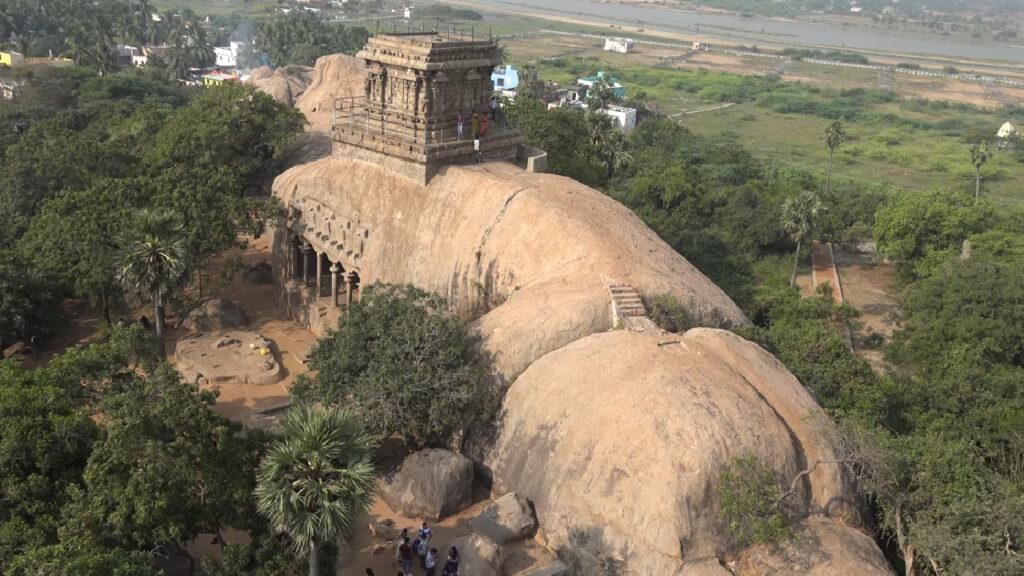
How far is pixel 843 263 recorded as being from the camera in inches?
2264

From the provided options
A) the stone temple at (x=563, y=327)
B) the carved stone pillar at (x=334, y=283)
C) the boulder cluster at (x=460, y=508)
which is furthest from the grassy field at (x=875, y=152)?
the boulder cluster at (x=460, y=508)

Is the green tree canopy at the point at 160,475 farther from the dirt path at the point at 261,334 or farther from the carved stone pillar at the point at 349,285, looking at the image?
the carved stone pillar at the point at 349,285

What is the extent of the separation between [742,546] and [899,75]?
17089cm

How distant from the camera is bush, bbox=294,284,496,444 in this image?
23.8 m

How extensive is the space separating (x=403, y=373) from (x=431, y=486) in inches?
130

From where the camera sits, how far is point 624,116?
314 ft

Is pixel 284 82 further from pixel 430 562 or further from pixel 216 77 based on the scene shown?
pixel 430 562

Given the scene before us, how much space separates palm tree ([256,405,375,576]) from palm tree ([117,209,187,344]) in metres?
13.4

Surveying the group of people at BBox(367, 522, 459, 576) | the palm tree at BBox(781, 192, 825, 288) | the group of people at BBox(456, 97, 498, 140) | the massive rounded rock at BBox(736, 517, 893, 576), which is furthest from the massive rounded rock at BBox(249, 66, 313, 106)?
the massive rounded rock at BBox(736, 517, 893, 576)

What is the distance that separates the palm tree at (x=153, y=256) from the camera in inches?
1069

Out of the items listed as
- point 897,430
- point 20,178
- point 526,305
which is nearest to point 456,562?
point 526,305

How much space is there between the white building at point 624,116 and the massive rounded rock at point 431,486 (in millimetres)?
75066

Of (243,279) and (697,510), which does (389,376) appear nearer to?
(697,510)

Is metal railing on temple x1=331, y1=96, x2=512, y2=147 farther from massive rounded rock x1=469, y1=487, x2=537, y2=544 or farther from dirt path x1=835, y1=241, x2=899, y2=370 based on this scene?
dirt path x1=835, y1=241, x2=899, y2=370
